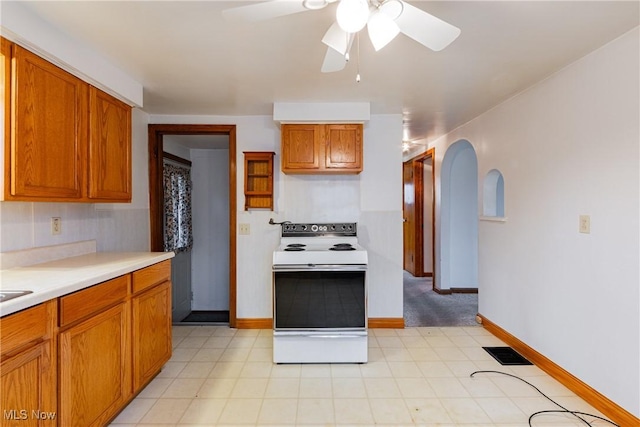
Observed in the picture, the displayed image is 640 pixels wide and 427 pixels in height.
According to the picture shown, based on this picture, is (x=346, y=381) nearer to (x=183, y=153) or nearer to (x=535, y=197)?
(x=535, y=197)

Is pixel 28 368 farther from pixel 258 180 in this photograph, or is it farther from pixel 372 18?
pixel 258 180

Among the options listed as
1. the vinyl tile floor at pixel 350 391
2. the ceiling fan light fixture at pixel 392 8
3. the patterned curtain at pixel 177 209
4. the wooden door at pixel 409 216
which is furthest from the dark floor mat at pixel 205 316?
the ceiling fan light fixture at pixel 392 8

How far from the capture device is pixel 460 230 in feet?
15.3

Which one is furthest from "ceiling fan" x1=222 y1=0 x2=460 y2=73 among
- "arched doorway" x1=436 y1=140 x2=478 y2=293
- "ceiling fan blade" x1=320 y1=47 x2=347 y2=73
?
"arched doorway" x1=436 y1=140 x2=478 y2=293

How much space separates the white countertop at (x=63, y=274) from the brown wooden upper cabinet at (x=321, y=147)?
4.62ft

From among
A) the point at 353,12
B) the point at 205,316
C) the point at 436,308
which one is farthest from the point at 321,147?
the point at 205,316

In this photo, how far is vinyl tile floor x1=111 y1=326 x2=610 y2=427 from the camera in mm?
1938

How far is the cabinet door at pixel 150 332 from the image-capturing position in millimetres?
2057

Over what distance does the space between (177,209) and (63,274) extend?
2.57m

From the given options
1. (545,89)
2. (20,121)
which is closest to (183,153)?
(20,121)

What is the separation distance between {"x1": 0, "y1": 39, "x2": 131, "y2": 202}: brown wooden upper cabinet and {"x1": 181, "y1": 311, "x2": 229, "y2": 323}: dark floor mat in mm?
2203

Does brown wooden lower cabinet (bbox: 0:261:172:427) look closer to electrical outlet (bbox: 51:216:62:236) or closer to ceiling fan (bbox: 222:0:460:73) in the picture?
→ electrical outlet (bbox: 51:216:62:236)

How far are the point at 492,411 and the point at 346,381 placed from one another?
90 cm

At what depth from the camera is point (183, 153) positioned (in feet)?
14.5
